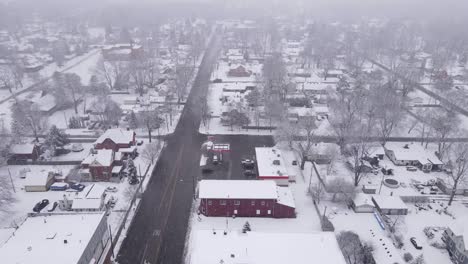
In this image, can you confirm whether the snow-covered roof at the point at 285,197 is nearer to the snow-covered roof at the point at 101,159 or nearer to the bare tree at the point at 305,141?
the bare tree at the point at 305,141

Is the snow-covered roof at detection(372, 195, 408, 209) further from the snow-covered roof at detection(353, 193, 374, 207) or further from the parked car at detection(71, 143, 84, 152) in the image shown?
the parked car at detection(71, 143, 84, 152)

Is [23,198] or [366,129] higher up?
[366,129]

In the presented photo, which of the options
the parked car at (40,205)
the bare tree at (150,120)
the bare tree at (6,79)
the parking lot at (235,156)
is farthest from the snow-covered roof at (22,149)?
the bare tree at (6,79)

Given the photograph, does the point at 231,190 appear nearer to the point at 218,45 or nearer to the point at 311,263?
the point at 311,263

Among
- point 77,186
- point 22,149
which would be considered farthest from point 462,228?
point 22,149

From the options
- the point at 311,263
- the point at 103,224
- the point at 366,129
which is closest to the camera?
the point at 311,263

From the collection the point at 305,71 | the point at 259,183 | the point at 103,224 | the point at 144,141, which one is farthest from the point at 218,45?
the point at 103,224
